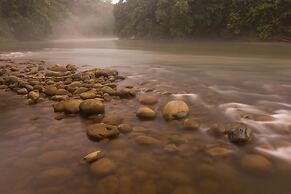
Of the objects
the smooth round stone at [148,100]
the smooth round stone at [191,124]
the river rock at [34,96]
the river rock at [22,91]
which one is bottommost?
the river rock at [22,91]

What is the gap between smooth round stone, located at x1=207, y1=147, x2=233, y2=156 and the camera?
11.6ft

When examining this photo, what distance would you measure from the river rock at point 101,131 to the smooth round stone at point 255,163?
5.94 feet

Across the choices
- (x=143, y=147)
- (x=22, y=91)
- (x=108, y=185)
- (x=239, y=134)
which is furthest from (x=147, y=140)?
(x=22, y=91)

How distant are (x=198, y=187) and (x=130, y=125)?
5.96 feet

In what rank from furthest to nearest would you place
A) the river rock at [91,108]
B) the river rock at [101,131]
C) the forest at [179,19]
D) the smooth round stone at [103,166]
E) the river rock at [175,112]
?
the forest at [179,19], the river rock at [91,108], the river rock at [175,112], the river rock at [101,131], the smooth round stone at [103,166]

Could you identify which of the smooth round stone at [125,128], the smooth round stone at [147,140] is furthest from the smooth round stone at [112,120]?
the smooth round stone at [147,140]

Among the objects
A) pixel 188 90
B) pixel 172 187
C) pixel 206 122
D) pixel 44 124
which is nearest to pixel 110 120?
pixel 44 124

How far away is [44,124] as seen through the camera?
15.2 ft

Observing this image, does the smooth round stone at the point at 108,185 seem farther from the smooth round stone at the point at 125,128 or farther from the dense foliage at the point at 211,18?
the dense foliage at the point at 211,18

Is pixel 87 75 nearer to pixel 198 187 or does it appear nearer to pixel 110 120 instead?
pixel 110 120

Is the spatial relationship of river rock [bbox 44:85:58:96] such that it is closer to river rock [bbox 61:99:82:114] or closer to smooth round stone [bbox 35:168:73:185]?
river rock [bbox 61:99:82:114]

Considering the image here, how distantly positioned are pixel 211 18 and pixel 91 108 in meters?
28.8

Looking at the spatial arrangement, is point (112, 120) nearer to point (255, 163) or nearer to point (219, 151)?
point (219, 151)

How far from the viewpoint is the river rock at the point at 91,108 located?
4906mm
